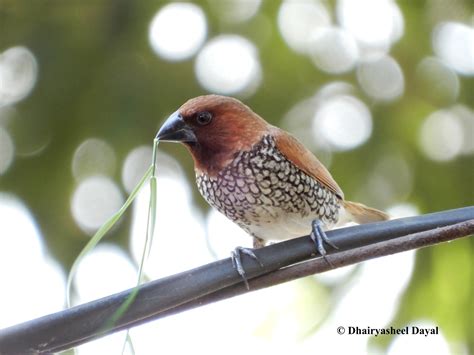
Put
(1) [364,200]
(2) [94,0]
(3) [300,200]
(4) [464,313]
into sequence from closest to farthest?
(3) [300,200] < (4) [464,313] < (1) [364,200] < (2) [94,0]

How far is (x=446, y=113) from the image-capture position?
20.6ft

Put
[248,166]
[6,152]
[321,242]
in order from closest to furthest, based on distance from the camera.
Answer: [321,242], [248,166], [6,152]

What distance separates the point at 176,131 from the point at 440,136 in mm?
2803

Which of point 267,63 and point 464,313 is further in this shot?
point 267,63

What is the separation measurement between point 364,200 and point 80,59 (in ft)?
6.99

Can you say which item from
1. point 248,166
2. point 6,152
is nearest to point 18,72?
point 6,152

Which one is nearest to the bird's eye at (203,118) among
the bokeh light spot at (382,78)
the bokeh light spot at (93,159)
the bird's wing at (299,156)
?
the bird's wing at (299,156)

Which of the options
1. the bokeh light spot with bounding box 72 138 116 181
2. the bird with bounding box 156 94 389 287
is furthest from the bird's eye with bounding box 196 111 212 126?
the bokeh light spot with bounding box 72 138 116 181

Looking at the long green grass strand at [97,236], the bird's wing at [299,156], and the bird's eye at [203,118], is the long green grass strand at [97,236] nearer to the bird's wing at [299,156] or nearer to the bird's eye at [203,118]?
the bird's eye at [203,118]

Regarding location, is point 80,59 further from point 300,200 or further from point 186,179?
point 300,200

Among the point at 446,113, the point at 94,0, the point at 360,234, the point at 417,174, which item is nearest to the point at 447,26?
the point at 446,113

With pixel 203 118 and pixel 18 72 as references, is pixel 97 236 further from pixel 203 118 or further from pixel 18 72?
pixel 18 72

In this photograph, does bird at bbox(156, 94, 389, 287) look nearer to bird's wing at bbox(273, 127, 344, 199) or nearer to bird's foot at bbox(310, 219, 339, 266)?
bird's wing at bbox(273, 127, 344, 199)

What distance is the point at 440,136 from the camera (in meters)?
6.12
